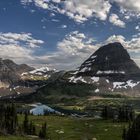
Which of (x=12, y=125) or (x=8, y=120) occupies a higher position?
(x=8, y=120)

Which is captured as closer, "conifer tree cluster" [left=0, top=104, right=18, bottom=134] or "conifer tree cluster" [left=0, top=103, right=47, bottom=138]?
"conifer tree cluster" [left=0, top=103, right=47, bottom=138]

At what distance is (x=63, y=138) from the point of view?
178 meters

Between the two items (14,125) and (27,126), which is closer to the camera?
(14,125)

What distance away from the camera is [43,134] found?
168 metres

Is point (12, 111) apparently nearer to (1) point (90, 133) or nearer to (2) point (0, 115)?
(2) point (0, 115)

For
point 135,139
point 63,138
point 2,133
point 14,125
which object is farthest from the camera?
point 63,138

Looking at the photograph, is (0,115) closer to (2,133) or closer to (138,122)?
(2,133)

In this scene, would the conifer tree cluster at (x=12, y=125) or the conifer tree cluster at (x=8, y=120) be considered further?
the conifer tree cluster at (x=8, y=120)

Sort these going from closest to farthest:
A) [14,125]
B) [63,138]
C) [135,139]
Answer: [135,139] → [14,125] → [63,138]

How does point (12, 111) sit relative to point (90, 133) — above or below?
above

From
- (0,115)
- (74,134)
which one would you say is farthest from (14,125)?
(74,134)

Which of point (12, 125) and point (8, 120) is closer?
point (12, 125)

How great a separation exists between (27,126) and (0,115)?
1683 cm

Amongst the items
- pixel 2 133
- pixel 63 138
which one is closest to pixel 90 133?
pixel 63 138
